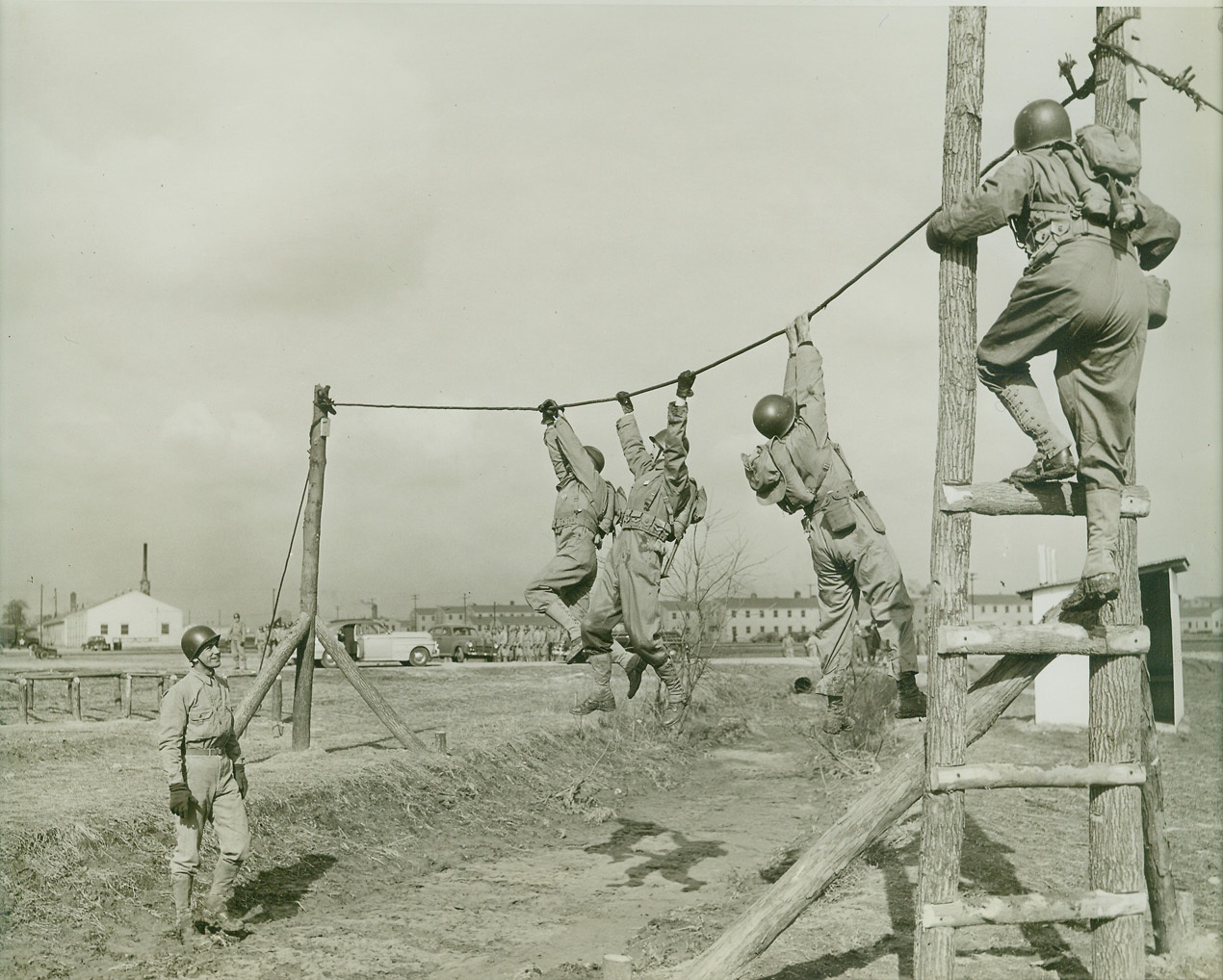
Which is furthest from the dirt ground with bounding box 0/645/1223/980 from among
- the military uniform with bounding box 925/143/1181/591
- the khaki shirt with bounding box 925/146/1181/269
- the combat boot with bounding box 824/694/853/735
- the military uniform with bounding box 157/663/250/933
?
the khaki shirt with bounding box 925/146/1181/269

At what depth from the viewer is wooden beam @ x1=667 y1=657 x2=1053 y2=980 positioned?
5664 mm

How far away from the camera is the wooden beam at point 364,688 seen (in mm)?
13078

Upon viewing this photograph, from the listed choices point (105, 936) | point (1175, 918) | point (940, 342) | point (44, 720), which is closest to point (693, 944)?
point (1175, 918)

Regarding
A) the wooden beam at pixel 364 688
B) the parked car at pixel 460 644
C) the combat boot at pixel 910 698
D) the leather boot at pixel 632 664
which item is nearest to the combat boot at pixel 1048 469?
the combat boot at pixel 910 698

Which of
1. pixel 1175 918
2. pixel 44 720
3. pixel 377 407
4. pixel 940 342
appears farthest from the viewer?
pixel 44 720

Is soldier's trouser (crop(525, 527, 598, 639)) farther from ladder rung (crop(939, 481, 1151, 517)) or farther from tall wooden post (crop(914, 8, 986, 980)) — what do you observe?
ladder rung (crop(939, 481, 1151, 517))

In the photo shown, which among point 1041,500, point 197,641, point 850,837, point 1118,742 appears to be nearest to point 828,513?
point 1041,500

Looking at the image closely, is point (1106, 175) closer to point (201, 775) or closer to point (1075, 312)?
point (1075, 312)

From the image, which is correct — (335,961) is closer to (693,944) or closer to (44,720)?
(693,944)

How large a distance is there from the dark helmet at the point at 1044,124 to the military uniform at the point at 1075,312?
0.08 m

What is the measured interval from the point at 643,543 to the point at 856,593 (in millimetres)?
1775

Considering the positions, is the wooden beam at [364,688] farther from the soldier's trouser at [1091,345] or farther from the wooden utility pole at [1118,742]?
the soldier's trouser at [1091,345]

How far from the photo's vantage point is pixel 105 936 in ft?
26.4

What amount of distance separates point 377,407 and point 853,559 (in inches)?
250
